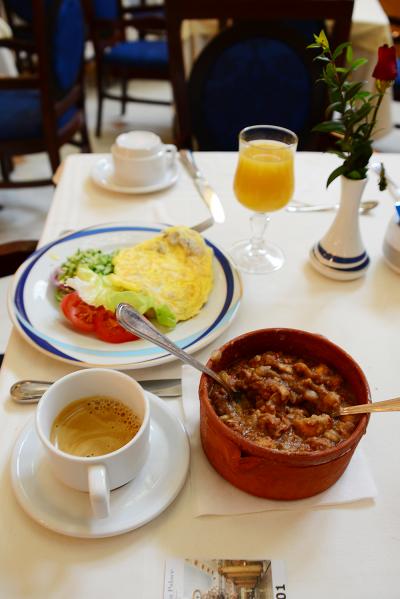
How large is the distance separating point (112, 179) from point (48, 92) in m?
1.11

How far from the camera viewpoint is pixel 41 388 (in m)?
0.70

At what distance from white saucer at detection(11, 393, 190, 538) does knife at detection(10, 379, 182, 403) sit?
0.06 metres

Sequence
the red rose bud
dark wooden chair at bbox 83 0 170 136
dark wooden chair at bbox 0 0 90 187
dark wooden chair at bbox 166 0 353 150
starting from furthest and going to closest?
dark wooden chair at bbox 83 0 170 136 → dark wooden chair at bbox 0 0 90 187 → dark wooden chair at bbox 166 0 353 150 → the red rose bud

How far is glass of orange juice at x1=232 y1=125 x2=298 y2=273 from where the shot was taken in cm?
95

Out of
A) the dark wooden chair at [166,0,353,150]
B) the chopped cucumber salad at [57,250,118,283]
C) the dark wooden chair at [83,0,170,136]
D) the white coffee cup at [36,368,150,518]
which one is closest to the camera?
the white coffee cup at [36,368,150,518]

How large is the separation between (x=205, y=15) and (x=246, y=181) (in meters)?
0.80

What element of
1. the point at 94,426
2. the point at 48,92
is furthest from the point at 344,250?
the point at 48,92

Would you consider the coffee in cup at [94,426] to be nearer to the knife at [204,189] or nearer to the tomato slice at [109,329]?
the tomato slice at [109,329]

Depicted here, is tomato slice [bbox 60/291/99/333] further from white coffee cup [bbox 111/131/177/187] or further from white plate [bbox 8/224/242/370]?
white coffee cup [bbox 111/131/177/187]

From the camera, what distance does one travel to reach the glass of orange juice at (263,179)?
3.10ft

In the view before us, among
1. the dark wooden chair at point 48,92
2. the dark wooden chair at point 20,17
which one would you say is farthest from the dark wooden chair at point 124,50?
the dark wooden chair at point 48,92

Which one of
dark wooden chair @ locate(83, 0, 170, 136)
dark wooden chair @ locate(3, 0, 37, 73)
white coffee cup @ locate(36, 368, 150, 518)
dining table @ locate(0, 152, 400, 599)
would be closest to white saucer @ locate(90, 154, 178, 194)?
dining table @ locate(0, 152, 400, 599)

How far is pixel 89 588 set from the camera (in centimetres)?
52

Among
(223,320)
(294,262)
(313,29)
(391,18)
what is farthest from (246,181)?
(391,18)
